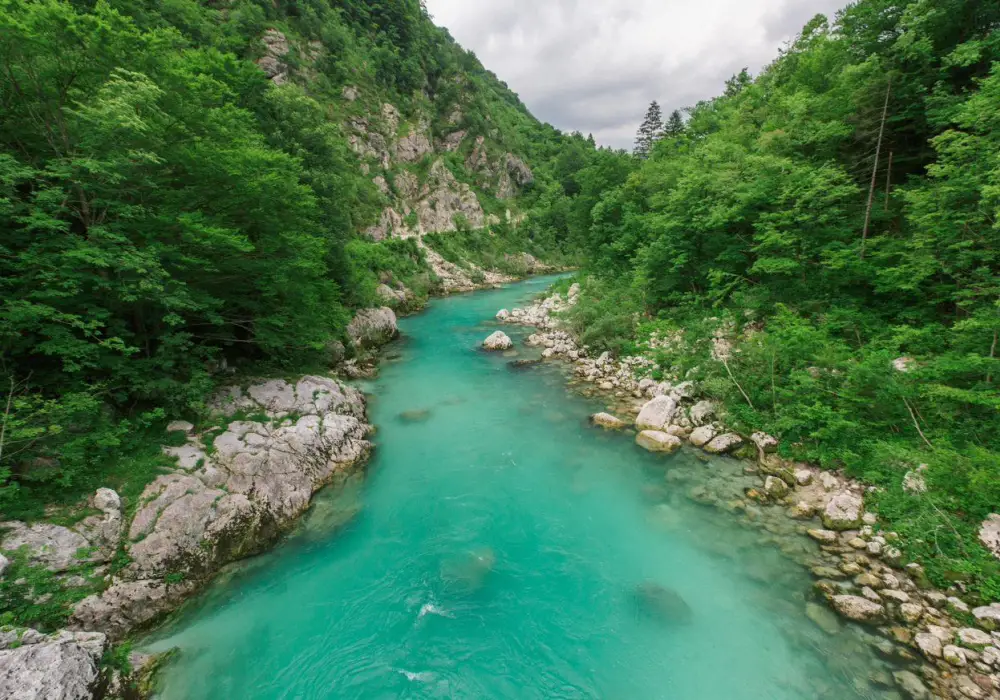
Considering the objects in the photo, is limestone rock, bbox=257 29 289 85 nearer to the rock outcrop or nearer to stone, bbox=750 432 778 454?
the rock outcrop

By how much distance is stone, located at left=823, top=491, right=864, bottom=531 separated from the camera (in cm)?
703

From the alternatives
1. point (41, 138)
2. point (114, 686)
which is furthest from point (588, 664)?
point (41, 138)

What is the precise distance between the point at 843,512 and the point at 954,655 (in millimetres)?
2617

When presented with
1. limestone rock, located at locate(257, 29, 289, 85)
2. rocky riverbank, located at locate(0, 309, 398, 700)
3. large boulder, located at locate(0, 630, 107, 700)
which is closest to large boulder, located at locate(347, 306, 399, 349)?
rocky riverbank, located at locate(0, 309, 398, 700)

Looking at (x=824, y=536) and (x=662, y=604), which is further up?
(x=824, y=536)

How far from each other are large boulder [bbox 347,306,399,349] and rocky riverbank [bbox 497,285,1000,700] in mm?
12148

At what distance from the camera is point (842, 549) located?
6672 millimetres

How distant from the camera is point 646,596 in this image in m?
6.40

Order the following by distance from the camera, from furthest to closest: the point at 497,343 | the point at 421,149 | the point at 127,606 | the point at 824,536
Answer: the point at 421,149 < the point at 497,343 < the point at 824,536 < the point at 127,606

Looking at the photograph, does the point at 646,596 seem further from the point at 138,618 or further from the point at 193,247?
the point at 193,247

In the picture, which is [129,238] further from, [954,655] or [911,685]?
[954,655]

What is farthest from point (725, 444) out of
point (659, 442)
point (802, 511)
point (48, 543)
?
point (48, 543)

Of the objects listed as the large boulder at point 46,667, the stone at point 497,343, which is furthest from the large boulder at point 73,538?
the stone at point 497,343

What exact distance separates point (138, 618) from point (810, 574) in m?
10.5
